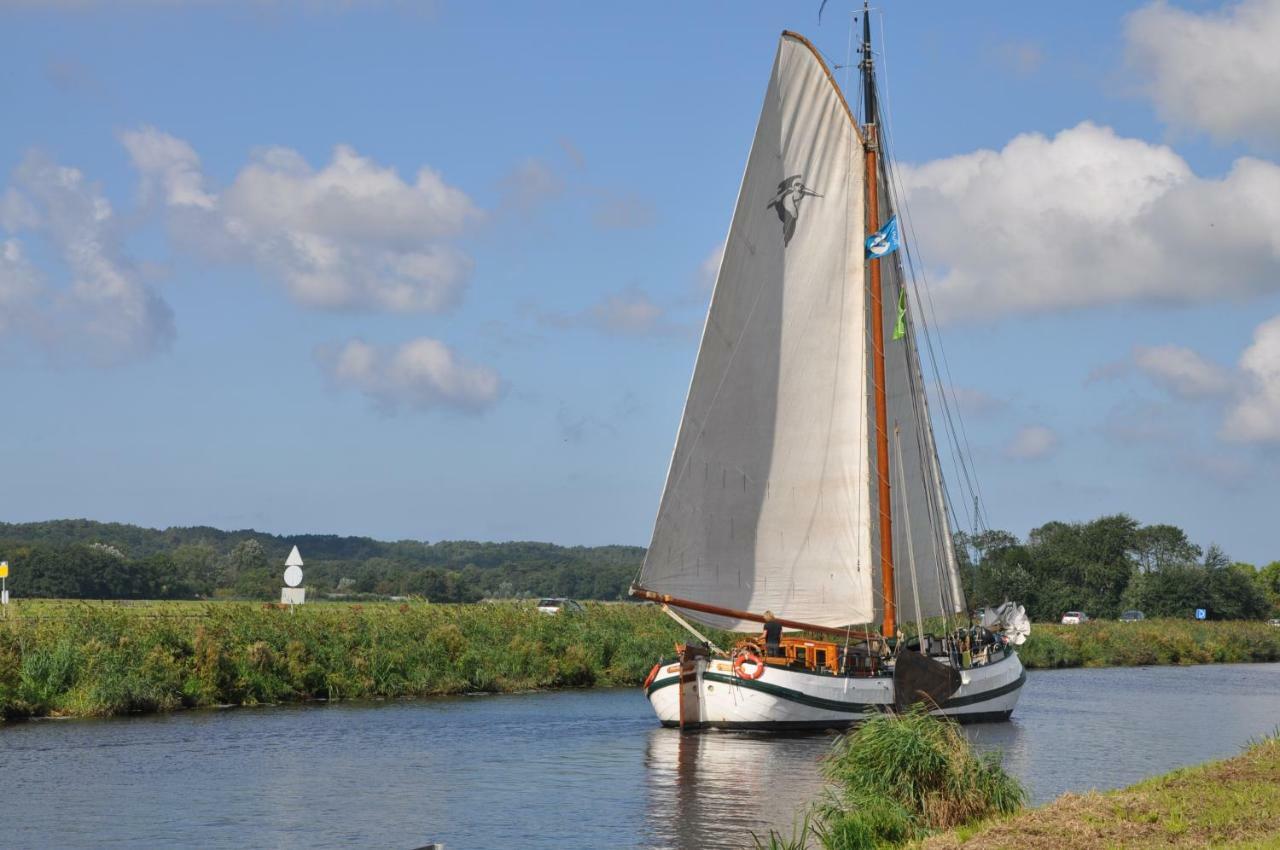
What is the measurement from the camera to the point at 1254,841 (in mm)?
15352

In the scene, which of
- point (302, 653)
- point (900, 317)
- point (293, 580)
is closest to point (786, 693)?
point (900, 317)

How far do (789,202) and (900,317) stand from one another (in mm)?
5059

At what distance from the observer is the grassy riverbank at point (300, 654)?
38.1 metres

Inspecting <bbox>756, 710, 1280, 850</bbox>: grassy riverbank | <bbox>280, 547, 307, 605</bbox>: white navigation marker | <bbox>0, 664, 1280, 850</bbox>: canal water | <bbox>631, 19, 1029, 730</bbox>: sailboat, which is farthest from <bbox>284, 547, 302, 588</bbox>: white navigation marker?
<bbox>756, 710, 1280, 850</bbox>: grassy riverbank

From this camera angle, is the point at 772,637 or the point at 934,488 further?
the point at 934,488

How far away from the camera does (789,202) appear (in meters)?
39.4

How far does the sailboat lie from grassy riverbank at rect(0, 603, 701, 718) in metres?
11.5

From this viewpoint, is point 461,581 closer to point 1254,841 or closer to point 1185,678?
point 1185,678

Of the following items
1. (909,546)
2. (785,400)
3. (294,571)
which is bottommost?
(294,571)

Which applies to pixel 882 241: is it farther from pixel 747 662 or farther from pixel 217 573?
pixel 217 573

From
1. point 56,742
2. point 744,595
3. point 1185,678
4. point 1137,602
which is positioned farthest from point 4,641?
point 1137,602

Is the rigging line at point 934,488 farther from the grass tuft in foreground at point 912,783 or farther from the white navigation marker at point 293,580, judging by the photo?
the grass tuft in foreground at point 912,783

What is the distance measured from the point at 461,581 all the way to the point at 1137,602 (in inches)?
2346

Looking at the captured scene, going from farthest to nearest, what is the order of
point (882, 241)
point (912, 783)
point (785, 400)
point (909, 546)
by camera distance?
1. point (882, 241)
2. point (909, 546)
3. point (785, 400)
4. point (912, 783)
